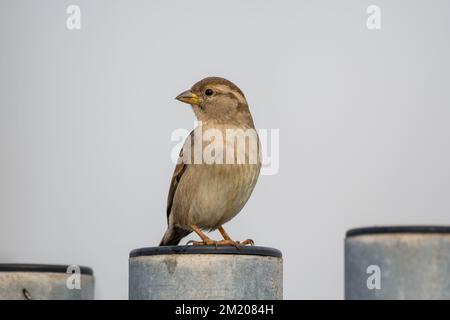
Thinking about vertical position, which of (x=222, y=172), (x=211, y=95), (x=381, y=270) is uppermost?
Answer: (x=211, y=95)

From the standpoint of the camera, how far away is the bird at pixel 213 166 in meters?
10.1

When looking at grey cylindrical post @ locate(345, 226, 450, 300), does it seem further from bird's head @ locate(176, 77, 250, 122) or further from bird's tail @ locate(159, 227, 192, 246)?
bird's head @ locate(176, 77, 250, 122)

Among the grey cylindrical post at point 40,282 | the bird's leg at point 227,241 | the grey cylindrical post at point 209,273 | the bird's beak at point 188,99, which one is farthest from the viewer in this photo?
the bird's beak at point 188,99

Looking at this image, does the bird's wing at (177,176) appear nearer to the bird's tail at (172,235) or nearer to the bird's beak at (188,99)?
the bird's tail at (172,235)

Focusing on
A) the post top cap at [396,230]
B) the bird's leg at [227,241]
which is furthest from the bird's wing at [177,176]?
the post top cap at [396,230]

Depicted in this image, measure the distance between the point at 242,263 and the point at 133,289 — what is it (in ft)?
2.89

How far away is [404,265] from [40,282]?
3656 mm

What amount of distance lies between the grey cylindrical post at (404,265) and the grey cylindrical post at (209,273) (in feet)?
10.7

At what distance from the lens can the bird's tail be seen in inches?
432

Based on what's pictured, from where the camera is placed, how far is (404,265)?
1109cm
